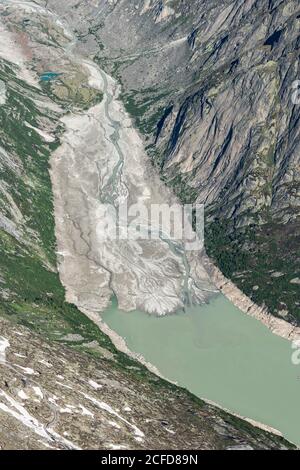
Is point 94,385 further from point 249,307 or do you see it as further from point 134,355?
point 249,307

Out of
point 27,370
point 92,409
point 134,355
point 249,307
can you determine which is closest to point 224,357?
point 134,355

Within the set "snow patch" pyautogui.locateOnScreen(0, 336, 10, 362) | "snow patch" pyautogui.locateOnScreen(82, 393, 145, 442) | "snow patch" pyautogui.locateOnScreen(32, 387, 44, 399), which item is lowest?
"snow patch" pyautogui.locateOnScreen(82, 393, 145, 442)

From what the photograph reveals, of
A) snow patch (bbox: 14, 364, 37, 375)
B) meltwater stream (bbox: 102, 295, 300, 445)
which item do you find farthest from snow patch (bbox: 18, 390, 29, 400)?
meltwater stream (bbox: 102, 295, 300, 445)

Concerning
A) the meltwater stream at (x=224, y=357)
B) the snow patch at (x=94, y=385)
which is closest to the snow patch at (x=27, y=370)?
the snow patch at (x=94, y=385)

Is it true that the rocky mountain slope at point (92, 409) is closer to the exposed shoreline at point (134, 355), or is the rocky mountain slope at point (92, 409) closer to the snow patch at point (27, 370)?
the snow patch at point (27, 370)

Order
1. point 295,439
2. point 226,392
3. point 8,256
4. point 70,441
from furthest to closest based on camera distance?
point 8,256 → point 226,392 → point 295,439 → point 70,441

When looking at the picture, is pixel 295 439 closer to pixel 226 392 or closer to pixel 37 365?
pixel 226 392

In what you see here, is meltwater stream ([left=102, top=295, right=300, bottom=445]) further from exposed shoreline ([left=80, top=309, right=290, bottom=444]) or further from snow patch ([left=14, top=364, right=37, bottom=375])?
snow patch ([left=14, top=364, right=37, bottom=375])

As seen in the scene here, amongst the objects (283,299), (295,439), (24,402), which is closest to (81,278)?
(283,299)
